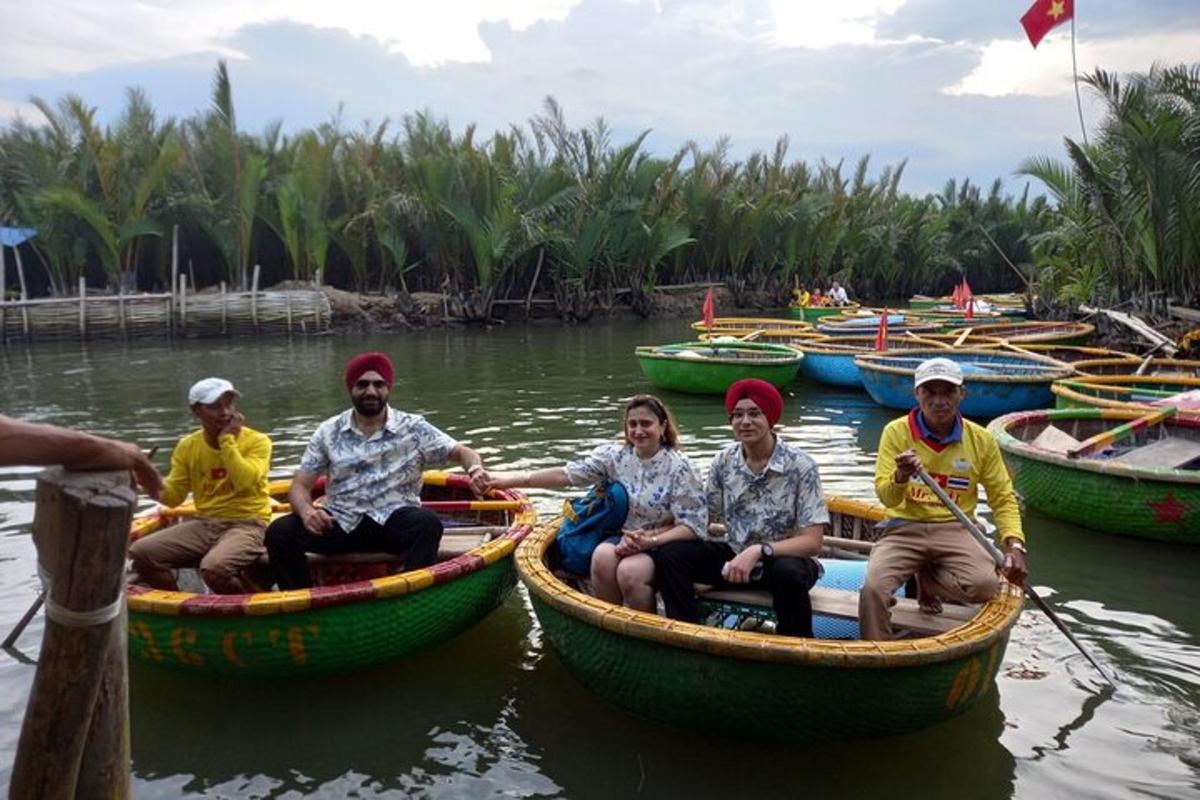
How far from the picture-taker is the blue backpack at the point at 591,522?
4.71 meters

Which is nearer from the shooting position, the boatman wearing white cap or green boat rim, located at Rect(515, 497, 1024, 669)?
green boat rim, located at Rect(515, 497, 1024, 669)

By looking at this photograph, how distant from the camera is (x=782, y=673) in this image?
360 centimetres

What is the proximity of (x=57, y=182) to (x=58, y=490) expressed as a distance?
23.7m

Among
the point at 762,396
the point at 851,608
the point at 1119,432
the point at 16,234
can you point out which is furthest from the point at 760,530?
the point at 16,234

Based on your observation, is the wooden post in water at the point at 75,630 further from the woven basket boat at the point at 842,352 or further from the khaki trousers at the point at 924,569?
the woven basket boat at the point at 842,352

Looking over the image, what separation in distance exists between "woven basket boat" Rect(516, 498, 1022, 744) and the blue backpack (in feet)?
2.18

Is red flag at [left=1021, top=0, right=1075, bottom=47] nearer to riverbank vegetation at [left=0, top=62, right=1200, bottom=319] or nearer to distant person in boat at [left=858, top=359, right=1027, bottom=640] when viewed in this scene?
riverbank vegetation at [left=0, top=62, right=1200, bottom=319]

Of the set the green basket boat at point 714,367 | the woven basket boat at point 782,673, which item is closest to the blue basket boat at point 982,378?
the green basket boat at point 714,367

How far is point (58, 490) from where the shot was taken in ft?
6.87

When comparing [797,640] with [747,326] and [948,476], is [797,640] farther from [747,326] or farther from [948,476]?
[747,326]

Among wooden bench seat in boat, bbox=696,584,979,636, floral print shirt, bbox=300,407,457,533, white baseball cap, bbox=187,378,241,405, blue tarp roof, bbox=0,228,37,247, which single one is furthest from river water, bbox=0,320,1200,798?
blue tarp roof, bbox=0,228,37,247

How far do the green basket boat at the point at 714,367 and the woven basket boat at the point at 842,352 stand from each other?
0.43 m

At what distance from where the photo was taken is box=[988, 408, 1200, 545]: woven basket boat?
630 centimetres

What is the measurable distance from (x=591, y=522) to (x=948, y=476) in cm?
171
